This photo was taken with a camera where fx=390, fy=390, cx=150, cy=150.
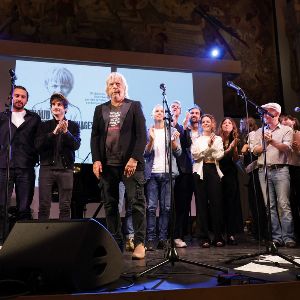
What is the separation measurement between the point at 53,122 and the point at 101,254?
2422 millimetres

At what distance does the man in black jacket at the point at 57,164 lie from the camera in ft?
12.8

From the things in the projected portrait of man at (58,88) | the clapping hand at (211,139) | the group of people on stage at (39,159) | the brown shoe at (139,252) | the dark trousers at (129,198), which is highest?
the projected portrait of man at (58,88)

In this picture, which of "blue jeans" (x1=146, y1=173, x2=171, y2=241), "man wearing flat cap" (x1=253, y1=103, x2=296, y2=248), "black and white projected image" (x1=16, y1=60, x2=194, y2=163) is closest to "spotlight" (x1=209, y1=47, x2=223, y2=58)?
"black and white projected image" (x1=16, y1=60, x2=194, y2=163)

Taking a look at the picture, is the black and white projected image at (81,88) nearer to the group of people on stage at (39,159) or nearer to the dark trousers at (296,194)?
the group of people on stage at (39,159)

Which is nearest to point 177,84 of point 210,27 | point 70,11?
point 210,27

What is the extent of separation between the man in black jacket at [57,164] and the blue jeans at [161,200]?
97 cm

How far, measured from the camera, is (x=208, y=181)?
4.62 m

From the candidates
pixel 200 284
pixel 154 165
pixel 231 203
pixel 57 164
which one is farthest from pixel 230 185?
pixel 200 284

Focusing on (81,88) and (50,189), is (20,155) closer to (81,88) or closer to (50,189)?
(50,189)

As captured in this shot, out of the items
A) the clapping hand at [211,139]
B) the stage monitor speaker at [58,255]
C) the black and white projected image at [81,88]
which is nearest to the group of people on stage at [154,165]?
the clapping hand at [211,139]

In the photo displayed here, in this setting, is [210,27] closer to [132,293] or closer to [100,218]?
[100,218]

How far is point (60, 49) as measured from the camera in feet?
21.6

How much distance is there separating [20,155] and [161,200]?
65.4 inches

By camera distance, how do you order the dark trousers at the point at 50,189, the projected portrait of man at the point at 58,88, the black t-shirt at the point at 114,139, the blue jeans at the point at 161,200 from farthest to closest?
1. the projected portrait of man at the point at 58,88
2. the blue jeans at the point at 161,200
3. the dark trousers at the point at 50,189
4. the black t-shirt at the point at 114,139
